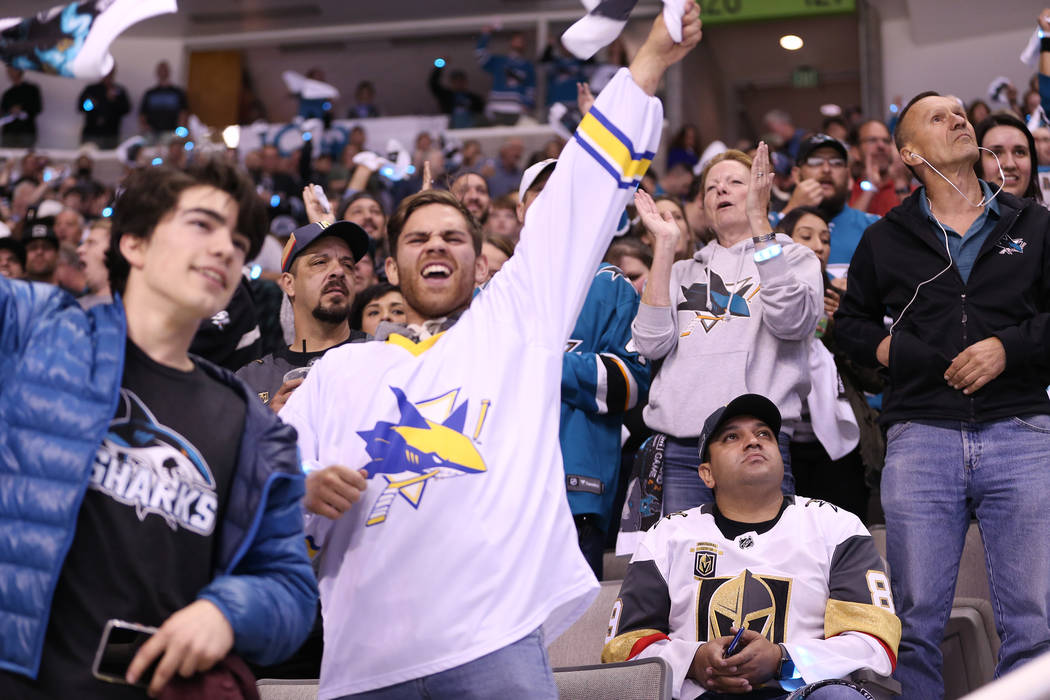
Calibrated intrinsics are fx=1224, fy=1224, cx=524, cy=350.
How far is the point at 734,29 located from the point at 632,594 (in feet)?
39.9

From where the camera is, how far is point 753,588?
3.27 metres

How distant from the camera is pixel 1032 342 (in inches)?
132

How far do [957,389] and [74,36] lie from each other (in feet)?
8.01

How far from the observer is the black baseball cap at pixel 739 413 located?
355 cm

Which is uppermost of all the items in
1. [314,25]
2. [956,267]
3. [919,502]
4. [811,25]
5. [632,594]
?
[314,25]

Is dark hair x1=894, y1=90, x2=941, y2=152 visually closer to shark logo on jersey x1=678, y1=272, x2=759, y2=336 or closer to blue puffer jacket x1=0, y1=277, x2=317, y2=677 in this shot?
shark logo on jersey x1=678, y1=272, x2=759, y2=336

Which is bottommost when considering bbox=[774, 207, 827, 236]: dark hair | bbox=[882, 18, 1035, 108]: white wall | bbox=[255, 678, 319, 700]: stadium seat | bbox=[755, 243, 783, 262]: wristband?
bbox=[255, 678, 319, 700]: stadium seat

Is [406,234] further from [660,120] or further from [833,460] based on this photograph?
[833,460]

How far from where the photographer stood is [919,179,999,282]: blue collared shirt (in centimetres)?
A: 355

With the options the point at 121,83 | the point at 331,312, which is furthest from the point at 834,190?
the point at 121,83

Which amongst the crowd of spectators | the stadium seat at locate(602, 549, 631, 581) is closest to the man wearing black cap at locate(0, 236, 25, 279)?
the crowd of spectators

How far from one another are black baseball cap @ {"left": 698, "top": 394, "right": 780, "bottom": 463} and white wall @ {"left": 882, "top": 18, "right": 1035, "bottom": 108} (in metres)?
9.98

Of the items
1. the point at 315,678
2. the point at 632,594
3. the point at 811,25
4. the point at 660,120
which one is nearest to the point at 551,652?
the point at 632,594

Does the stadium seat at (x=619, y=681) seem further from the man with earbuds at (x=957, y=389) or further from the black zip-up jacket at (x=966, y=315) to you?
the black zip-up jacket at (x=966, y=315)
